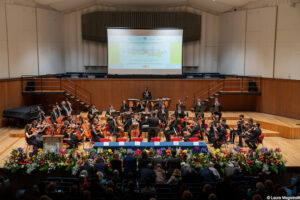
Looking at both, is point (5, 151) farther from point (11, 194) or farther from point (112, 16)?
point (112, 16)

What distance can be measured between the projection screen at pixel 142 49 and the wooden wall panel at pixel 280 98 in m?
5.55

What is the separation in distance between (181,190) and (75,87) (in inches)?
538

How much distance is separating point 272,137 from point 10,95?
1316 cm

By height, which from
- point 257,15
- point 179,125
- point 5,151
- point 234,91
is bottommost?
point 5,151

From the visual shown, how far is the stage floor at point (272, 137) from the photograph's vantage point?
1138cm

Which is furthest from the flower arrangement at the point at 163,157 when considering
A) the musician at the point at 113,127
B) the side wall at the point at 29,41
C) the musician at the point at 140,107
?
the side wall at the point at 29,41

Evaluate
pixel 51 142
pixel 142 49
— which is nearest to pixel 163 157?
pixel 51 142

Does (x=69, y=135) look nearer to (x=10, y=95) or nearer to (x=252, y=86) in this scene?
(x=10, y=95)

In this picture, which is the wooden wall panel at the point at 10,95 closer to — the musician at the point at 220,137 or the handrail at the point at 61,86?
the handrail at the point at 61,86

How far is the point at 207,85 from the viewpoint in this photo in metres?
18.4

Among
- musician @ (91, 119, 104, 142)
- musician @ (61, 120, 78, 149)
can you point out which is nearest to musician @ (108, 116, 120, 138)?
musician @ (91, 119, 104, 142)

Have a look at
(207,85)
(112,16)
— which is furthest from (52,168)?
(112,16)

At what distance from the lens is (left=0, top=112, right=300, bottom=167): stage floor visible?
11375 mm

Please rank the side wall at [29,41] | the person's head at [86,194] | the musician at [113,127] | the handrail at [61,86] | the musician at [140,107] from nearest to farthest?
the person's head at [86,194]
the musician at [113,127]
the musician at [140,107]
the side wall at [29,41]
the handrail at [61,86]
